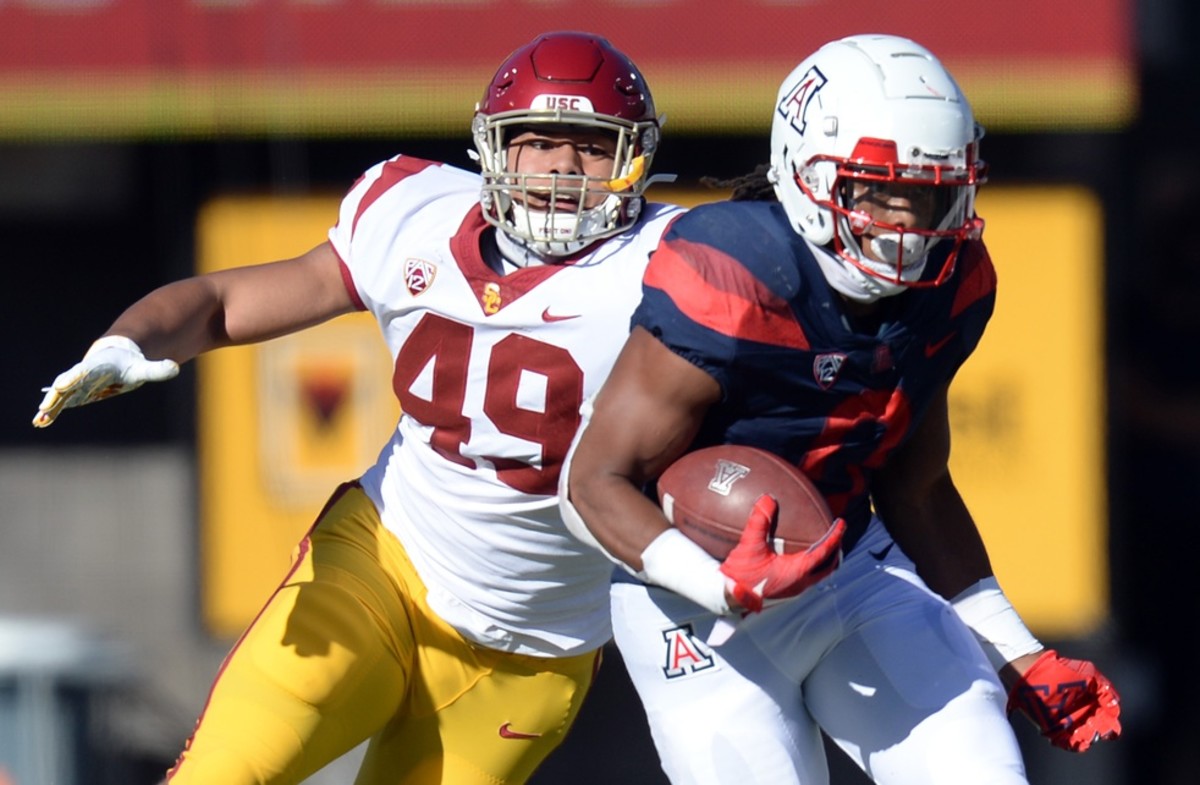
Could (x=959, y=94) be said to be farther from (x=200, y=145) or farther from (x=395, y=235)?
(x=200, y=145)

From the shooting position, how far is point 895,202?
8.51ft

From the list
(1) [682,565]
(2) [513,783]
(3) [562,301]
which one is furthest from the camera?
(2) [513,783]

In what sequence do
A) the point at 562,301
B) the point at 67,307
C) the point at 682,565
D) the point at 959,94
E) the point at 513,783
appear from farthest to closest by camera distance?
1. the point at 67,307
2. the point at 513,783
3. the point at 562,301
4. the point at 959,94
5. the point at 682,565

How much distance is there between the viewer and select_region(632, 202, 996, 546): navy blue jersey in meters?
2.52

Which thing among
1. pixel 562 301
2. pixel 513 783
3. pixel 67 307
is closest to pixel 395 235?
pixel 562 301

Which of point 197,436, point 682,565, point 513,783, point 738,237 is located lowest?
point 197,436

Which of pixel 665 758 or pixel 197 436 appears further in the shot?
pixel 197 436

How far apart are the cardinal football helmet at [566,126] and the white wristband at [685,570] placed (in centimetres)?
66

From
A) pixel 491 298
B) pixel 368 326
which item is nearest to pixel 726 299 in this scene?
pixel 491 298

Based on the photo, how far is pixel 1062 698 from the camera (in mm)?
2729

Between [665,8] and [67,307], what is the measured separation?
2468 millimetres

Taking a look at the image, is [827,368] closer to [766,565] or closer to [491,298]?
[766,565]

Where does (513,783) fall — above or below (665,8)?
below

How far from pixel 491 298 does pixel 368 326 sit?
317cm
